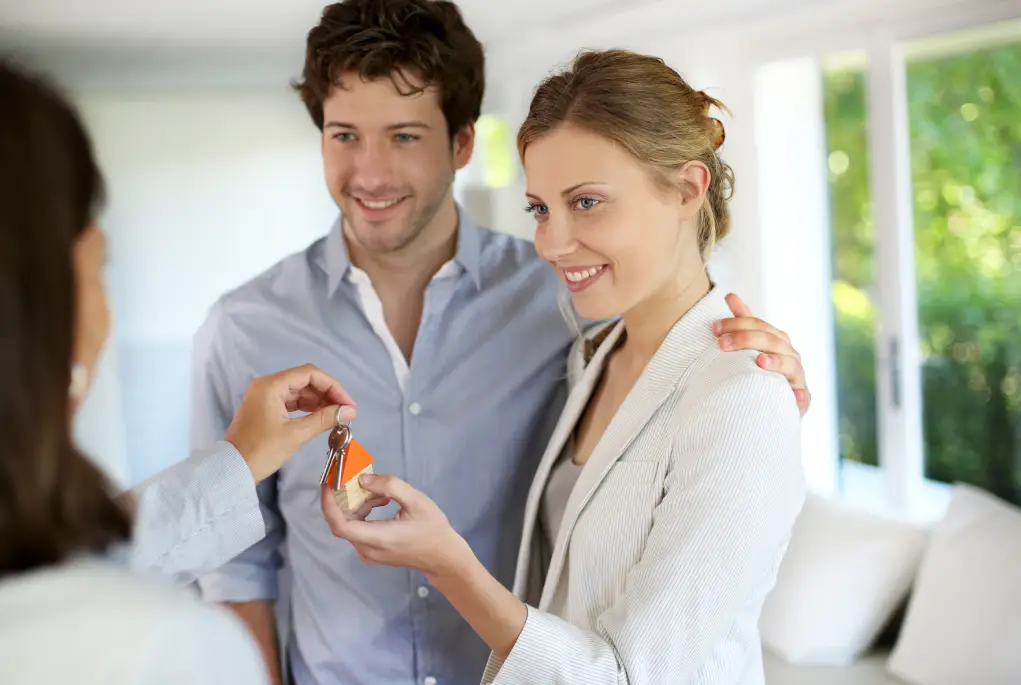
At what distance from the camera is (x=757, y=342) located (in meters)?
1.36

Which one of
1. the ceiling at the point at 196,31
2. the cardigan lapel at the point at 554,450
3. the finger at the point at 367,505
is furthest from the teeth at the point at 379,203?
the ceiling at the point at 196,31

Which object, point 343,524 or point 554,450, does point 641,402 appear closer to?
point 554,450

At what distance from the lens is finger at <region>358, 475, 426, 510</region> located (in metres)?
1.32

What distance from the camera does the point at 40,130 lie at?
29.0 inches

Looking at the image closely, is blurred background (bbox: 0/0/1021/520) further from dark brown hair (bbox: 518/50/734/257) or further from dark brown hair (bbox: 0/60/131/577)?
dark brown hair (bbox: 0/60/131/577)

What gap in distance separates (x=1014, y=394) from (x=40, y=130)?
3.35 meters

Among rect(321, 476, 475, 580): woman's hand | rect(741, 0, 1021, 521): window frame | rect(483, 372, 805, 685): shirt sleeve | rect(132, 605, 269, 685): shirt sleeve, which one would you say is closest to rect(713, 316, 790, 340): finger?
rect(483, 372, 805, 685): shirt sleeve

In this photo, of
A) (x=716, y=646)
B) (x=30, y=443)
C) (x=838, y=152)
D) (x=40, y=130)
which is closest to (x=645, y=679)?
(x=716, y=646)

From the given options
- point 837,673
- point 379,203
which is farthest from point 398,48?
point 837,673

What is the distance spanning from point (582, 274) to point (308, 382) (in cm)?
43

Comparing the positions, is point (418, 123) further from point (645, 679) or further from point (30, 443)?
point (30, 443)

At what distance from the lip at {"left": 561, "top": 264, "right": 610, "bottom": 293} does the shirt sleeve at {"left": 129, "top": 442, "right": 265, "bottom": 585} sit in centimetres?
52

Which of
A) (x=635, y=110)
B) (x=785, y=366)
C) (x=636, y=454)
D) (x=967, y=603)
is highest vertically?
(x=635, y=110)

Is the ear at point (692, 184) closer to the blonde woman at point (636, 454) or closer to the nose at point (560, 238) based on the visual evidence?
the blonde woman at point (636, 454)
